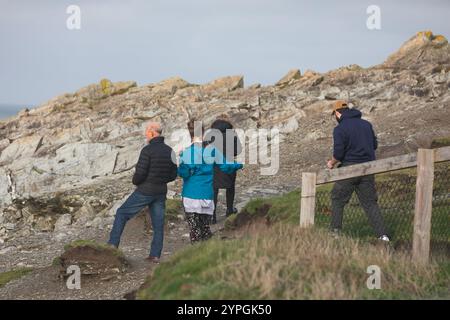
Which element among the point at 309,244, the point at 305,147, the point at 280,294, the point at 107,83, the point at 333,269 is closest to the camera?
the point at 280,294

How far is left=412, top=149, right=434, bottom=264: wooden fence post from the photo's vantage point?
9.23 meters

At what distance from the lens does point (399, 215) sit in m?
10.4

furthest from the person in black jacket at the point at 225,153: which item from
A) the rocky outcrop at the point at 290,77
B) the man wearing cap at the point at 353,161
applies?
the rocky outcrop at the point at 290,77

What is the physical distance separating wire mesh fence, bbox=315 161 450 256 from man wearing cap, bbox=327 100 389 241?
262 millimetres

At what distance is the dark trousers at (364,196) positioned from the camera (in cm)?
1009

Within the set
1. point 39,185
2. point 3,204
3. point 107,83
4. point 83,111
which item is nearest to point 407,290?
point 3,204

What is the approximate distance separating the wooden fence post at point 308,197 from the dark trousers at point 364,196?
68cm

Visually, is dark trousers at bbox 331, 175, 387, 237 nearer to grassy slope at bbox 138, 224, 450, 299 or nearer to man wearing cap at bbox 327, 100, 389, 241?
man wearing cap at bbox 327, 100, 389, 241

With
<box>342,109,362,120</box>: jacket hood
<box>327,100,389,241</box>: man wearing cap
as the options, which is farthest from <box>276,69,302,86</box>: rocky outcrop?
<box>327,100,389,241</box>: man wearing cap

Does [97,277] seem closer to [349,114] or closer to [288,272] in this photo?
[288,272]

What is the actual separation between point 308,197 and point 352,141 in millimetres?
1336
